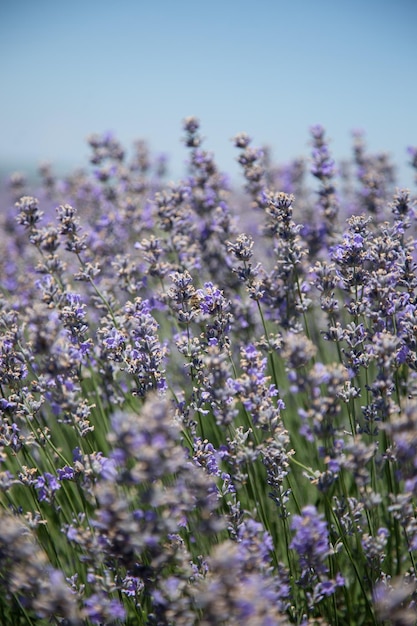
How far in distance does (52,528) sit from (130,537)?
7.04ft

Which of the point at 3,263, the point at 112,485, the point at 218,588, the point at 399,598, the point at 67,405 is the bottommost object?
the point at 399,598

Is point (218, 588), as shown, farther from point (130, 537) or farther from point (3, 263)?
point (3, 263)

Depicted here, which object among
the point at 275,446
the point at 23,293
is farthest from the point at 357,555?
the point at 23,293

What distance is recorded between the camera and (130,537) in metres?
1.55

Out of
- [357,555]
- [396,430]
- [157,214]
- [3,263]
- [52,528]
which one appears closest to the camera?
[396,430]

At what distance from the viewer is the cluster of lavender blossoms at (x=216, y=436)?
1.64 meters

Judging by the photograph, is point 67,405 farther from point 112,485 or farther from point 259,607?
point 259,607

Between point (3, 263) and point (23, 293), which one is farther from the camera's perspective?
point (3, 263)

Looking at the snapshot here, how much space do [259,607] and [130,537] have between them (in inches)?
17.4

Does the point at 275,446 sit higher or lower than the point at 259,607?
higher

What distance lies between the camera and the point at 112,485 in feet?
5.62

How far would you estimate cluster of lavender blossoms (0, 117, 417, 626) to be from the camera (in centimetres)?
164

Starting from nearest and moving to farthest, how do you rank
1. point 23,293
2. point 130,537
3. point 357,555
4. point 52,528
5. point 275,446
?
point 130,537
point 275,446
point 357,555
point 52,528
point 23,293

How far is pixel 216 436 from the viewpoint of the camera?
3.50 m
